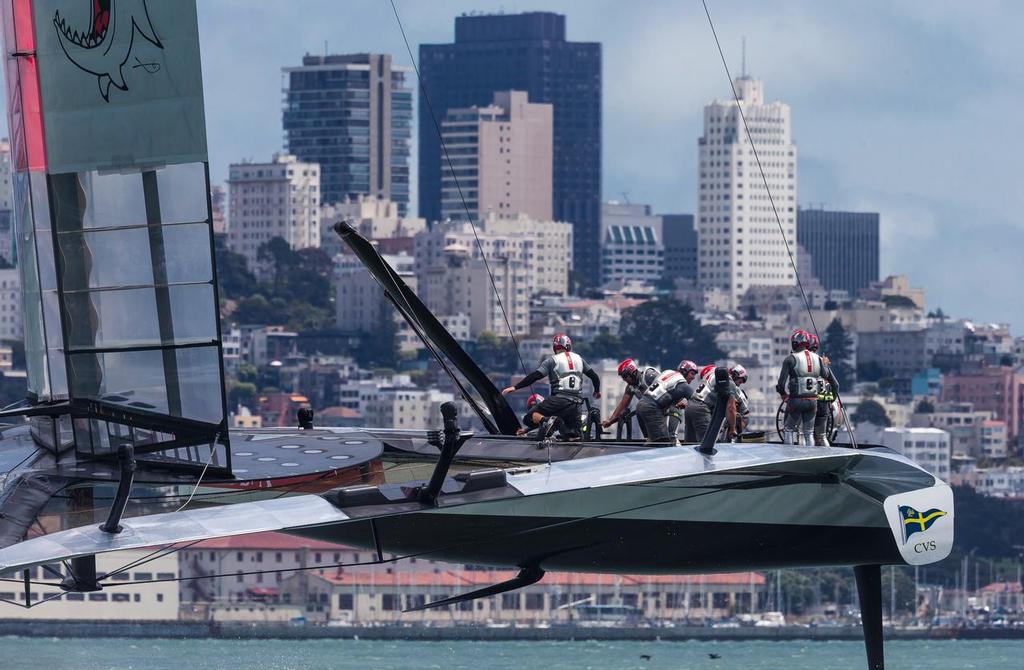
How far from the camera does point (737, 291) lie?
130750 millimetres

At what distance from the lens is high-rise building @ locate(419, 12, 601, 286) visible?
15275 centimetres

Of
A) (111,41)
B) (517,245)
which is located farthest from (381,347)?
(111,41)

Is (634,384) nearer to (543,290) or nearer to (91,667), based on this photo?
(91,667)

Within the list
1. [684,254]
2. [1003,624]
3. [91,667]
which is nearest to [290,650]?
[91,667]

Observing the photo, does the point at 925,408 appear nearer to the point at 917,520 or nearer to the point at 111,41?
the point at 917,520

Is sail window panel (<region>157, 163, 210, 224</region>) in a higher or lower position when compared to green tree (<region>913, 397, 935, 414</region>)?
higher

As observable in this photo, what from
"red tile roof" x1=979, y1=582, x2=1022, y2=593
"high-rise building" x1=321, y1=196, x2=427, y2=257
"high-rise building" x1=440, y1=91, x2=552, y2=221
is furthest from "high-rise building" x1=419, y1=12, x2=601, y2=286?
"red tile roof" x1=979, y1=582, x2=1022, y2=593

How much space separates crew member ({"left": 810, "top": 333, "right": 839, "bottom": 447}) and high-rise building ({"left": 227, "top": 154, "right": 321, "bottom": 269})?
107134 mm

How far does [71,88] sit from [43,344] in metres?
1.16

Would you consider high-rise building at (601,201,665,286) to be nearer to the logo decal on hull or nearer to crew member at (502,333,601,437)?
crew member at (502,333,601,437)

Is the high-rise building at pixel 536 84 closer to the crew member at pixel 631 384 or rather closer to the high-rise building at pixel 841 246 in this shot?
the high-rise building at pixel 841 246

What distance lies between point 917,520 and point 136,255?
3.51m

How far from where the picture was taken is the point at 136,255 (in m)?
10.0

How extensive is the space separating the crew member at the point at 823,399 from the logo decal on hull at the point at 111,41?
3.14 metres
